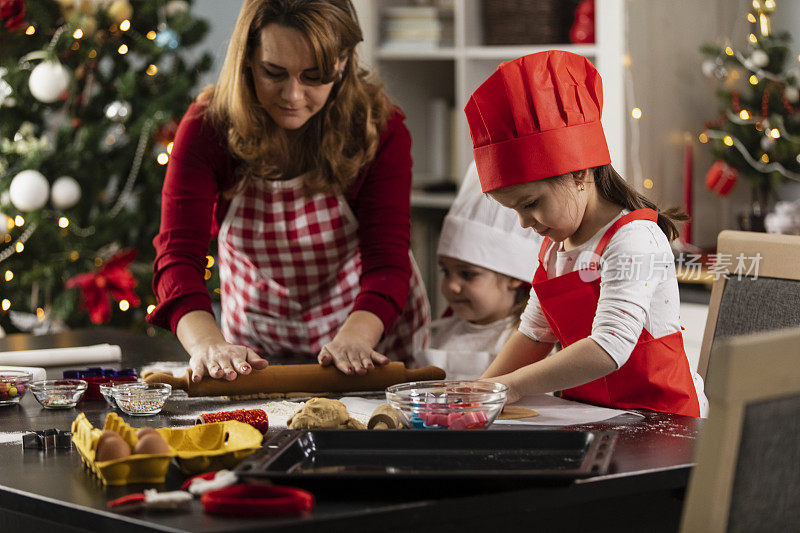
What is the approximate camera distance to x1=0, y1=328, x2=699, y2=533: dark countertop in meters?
0.93

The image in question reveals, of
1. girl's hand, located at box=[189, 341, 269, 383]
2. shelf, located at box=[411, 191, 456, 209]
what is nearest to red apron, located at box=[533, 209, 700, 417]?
girl's hand, located at box=[189, 341, 269, 383]

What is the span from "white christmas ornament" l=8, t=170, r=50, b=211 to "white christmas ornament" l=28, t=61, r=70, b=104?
0.71ft

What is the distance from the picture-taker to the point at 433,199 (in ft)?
11.0

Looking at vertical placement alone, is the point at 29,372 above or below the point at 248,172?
below

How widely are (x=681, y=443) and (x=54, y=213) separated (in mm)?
2356

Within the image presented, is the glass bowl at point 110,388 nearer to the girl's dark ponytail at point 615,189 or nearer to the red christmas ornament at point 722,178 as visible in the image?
the girl's dark ponytail at point 615,189

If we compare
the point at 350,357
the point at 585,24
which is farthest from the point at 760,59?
the point at 350,357

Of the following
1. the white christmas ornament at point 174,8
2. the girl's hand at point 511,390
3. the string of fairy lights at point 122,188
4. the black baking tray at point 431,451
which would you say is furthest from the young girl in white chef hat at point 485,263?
the white christmas ornament at point 174,8

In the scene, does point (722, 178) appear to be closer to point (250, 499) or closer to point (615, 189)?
point (615, 189)

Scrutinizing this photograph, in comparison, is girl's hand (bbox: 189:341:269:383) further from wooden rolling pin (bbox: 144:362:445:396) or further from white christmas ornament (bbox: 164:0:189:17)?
white christmas ornament (bbox: 164:0:189:17)

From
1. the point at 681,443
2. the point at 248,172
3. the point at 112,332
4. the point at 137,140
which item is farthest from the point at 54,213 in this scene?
the point at 681,443

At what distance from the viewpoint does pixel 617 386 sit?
1424 mm

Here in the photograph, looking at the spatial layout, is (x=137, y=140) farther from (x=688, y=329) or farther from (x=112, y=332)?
(x=688, y=329)

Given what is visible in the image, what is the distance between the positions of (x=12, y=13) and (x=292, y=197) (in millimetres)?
1389
